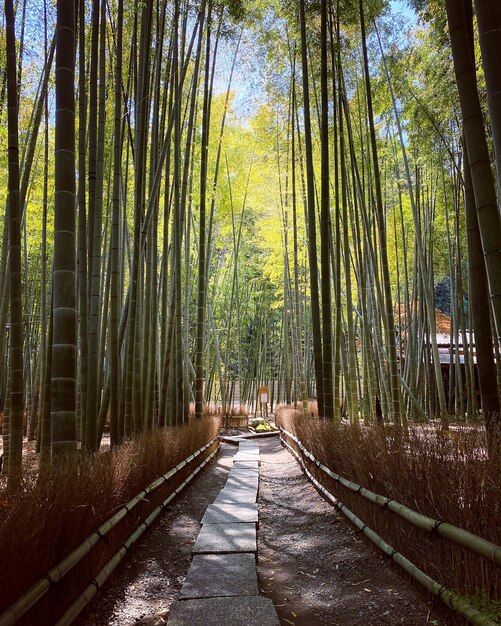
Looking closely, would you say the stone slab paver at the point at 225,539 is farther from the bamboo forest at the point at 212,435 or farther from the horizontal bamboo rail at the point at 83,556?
the horizontal bamboo rail at the point at 83,556

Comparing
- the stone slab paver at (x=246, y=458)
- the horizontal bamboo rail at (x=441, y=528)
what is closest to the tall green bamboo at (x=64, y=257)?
the horizontal bamboo rail at (x=441, y=528)

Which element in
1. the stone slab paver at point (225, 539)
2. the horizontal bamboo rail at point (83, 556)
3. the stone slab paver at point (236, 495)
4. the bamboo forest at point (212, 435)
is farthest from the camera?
the stone slab paver at point (236, 495)

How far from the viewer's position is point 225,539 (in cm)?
270

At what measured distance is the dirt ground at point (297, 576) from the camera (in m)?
1.78

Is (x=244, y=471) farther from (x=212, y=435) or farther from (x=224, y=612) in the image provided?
(x=224, y=612)

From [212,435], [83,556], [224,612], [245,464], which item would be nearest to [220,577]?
[224,612]

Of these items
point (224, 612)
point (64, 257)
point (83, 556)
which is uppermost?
point (64, 257)

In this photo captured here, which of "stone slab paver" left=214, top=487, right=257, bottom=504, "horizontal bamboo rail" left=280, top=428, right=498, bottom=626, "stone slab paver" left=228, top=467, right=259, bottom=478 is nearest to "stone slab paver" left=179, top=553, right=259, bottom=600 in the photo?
"horizontal bamboo rail" left=280, top=428, right=498, bottom=626

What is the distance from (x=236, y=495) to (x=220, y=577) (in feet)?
5.73

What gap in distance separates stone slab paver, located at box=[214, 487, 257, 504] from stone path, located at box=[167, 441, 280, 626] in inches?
0.9

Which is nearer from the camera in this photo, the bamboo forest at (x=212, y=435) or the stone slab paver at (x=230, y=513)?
the bamboo forest at (x=212, y=435)

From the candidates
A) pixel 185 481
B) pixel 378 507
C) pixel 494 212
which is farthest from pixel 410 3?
pixel 185 481

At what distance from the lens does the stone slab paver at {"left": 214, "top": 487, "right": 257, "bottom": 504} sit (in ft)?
12.1

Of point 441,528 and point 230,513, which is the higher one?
point 441,528
